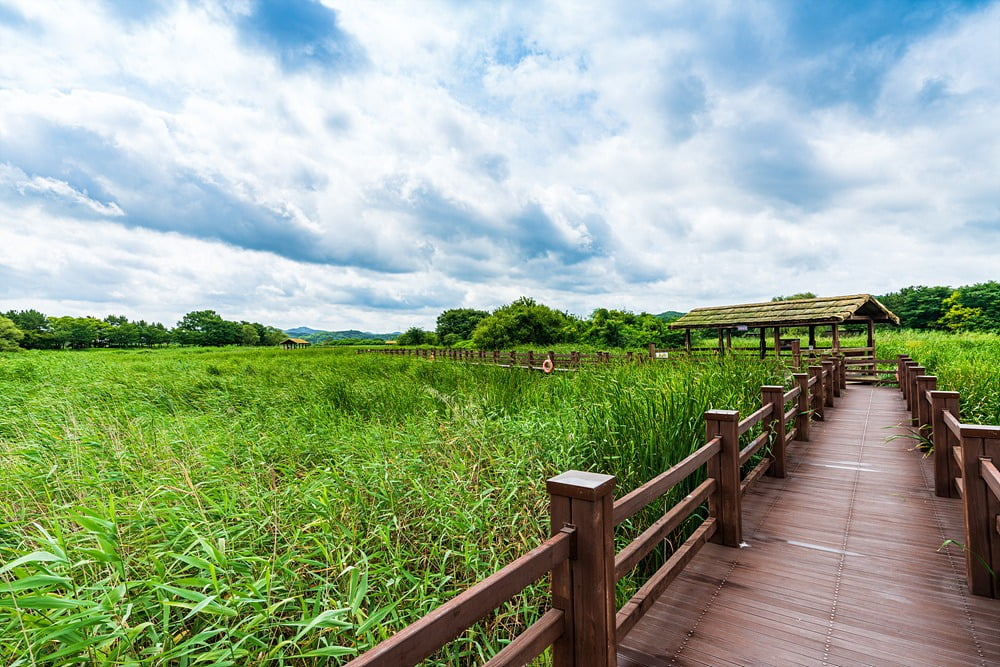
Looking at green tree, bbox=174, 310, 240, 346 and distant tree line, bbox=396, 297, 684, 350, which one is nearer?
distant tree line, bbox=396, 297, 684, 350

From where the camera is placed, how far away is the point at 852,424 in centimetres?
835

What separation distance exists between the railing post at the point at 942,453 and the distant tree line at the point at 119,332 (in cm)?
6892

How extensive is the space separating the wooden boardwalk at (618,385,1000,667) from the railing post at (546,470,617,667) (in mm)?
743

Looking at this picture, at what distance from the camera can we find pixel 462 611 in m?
1.42

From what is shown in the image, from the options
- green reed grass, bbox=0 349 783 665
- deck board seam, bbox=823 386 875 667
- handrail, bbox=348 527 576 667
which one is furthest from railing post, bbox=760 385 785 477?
handrail, bbox=348 527 576 667

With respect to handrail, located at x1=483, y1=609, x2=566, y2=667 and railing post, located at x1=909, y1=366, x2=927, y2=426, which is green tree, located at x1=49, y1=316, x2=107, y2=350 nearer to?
handrail, located at x1=483, y1=609, x2=566, y2=667

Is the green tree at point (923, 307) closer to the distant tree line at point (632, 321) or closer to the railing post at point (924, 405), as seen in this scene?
the distant tree line at point (632, 321)

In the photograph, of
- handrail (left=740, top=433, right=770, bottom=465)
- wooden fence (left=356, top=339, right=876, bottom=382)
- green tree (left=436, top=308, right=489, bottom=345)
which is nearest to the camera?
handrail (left=740, top=433, right=770, bottom=465)

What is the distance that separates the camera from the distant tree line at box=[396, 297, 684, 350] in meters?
34.1

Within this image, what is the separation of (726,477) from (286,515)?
138 inches

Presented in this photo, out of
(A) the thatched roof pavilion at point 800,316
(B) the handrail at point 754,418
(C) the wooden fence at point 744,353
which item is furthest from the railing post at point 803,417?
(A) the thatched roof pavilion at point 800,316

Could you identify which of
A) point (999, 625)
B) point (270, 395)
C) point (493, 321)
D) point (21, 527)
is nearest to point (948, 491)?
point (999, 625)

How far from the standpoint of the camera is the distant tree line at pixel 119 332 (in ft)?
190

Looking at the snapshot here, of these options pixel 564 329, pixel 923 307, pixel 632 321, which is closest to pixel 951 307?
pixel 923 307
